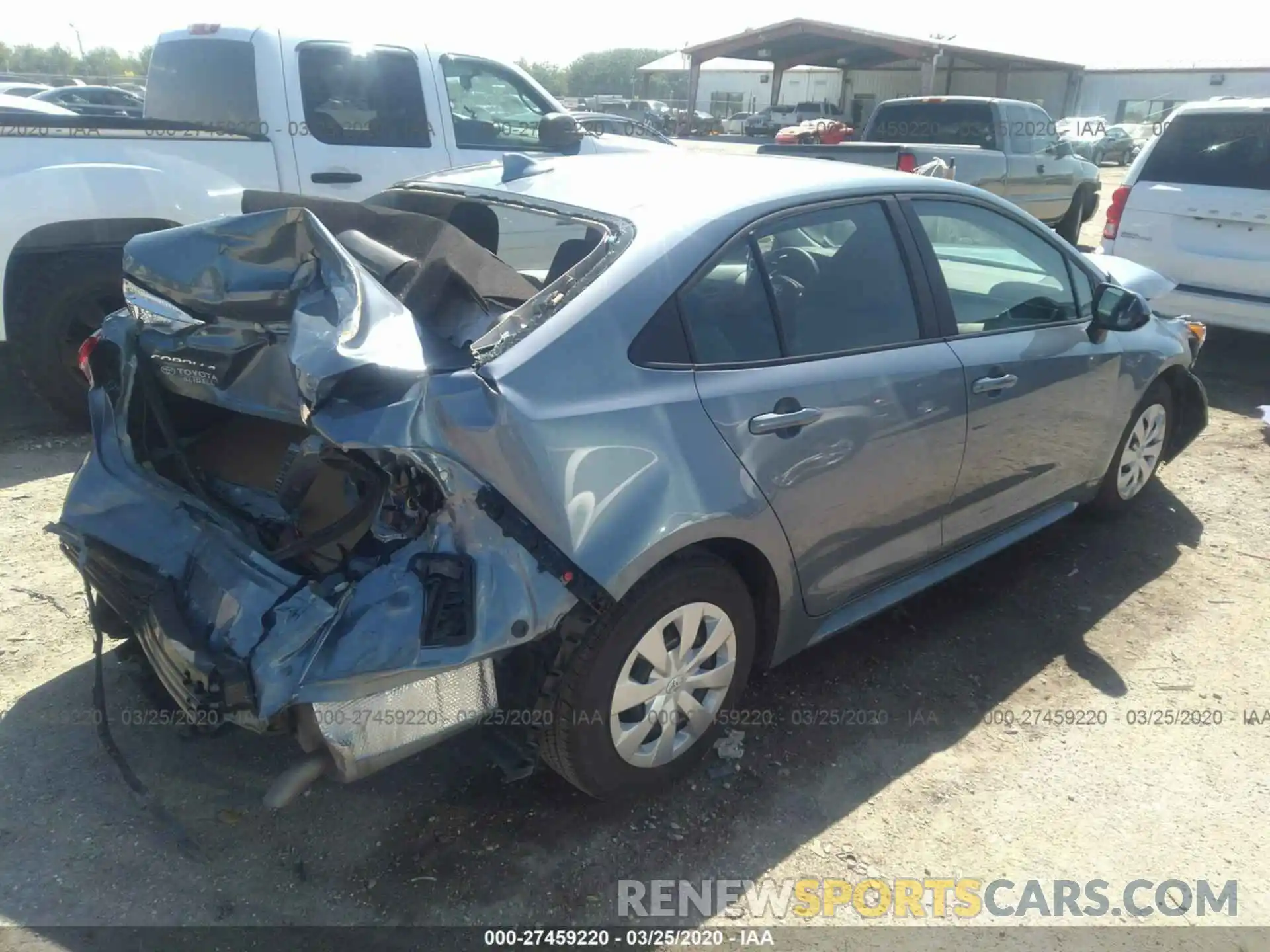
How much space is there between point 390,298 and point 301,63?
4272 mm

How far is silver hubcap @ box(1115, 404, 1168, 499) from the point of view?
4.45 meters

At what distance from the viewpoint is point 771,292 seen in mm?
2863

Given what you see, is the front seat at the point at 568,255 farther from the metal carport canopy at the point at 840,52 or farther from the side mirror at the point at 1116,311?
the metal carport canopy at the point at 840,52

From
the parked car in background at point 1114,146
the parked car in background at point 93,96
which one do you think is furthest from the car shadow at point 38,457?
the parked car in background at point 1114,146

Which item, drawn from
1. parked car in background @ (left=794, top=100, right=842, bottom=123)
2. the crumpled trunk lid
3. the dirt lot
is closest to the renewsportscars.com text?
the dirt lot

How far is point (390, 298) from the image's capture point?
2.34m

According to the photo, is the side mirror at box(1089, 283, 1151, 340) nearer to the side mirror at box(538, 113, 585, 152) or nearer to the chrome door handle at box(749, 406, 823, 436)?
the chrome door handle at box(749, 406, 823, 436)

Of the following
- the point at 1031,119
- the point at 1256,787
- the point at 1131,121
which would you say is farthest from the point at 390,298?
the point at 1131,121

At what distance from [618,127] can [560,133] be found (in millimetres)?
4928

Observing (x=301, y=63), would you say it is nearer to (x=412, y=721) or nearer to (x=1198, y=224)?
(x=412, y=721)

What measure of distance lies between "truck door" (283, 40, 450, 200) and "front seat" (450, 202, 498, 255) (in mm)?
2838

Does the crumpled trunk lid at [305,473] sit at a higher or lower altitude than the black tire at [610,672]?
higher

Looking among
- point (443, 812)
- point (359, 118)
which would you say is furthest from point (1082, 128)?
point (443, 812)

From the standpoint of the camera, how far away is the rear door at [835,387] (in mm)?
2693
